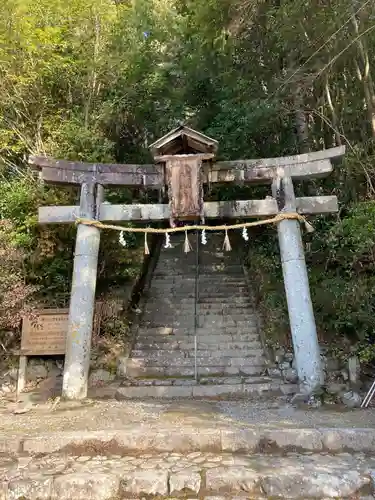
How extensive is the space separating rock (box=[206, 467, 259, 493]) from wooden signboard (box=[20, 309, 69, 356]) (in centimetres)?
465

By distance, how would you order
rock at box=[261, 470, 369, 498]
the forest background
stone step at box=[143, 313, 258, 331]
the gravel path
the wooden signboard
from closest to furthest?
rock at box=[261, 470, 369, 498] → the gravel path → the wooden signboard → the forest background → stone step at box=[143, 313, 258, 331]

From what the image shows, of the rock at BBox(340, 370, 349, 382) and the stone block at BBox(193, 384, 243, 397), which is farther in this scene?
the rock at BBox(340, 370, 349, 382)

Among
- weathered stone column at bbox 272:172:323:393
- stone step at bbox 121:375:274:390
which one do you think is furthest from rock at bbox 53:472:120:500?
weathered stone column at bbox 272:172:323:393

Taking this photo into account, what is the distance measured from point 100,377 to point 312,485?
17.0ft

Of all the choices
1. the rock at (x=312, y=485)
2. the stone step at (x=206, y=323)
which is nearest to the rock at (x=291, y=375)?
the stone step at (x=206, y=323)

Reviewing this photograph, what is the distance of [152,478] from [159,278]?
8.54 m

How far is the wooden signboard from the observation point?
784 centimetres

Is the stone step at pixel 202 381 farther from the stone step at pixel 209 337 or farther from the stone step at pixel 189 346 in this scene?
the stone step at pixel 209 337

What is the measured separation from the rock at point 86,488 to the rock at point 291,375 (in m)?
4.61

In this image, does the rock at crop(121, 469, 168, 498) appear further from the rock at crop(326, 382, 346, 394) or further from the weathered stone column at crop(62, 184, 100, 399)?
the rock at crop(326, 382, 346, 394)

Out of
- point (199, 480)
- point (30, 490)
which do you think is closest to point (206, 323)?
point (199, 480)

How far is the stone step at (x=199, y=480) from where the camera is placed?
Answer: 12.6 ft

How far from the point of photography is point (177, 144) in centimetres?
806

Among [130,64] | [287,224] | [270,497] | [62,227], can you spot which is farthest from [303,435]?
[130,64]
